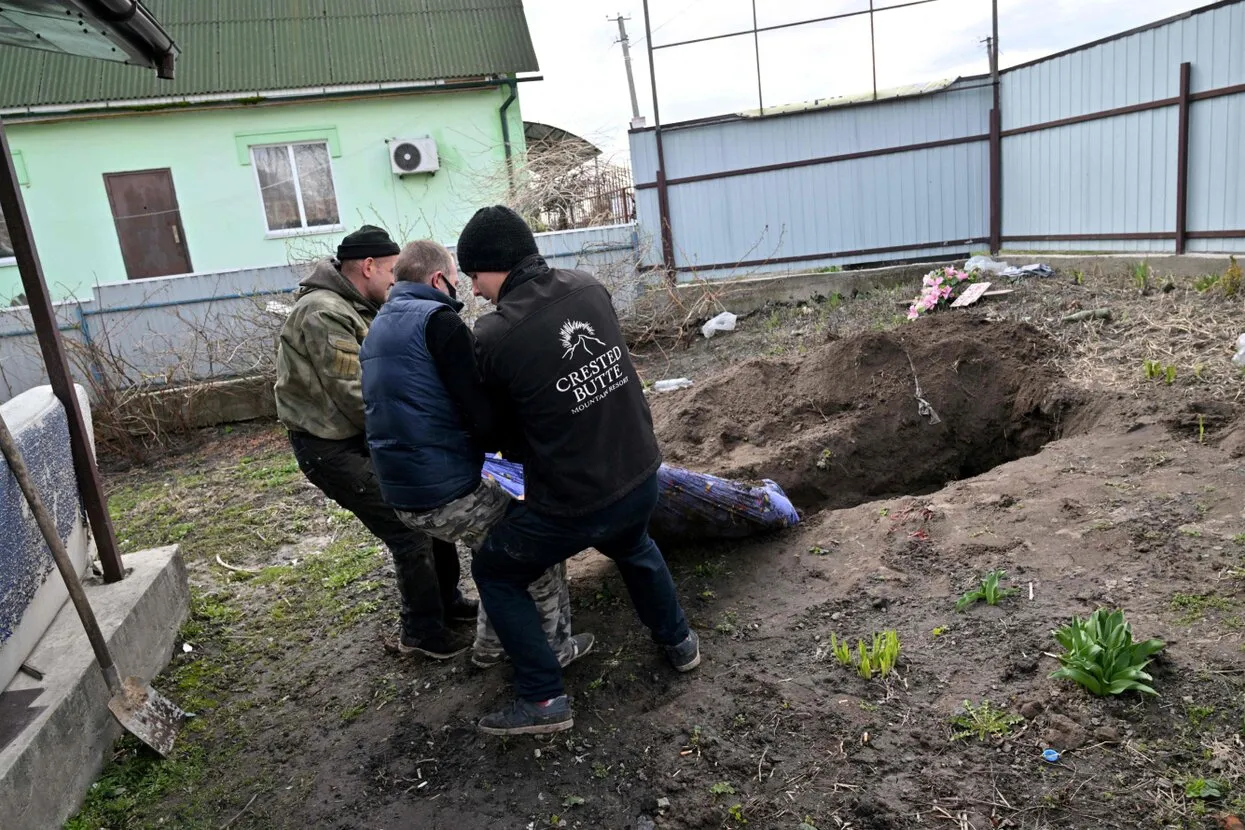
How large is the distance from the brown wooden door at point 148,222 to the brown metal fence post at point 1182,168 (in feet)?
46.6

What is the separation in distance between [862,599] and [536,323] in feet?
5.82

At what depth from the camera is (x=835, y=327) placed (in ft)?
26.3

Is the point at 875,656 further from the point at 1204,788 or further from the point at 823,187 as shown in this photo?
the point at 823,187

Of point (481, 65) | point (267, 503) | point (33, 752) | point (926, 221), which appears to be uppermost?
point (481, 65)

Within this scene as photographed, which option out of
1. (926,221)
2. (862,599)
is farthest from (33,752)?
(926,221)

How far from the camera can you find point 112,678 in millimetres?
2998

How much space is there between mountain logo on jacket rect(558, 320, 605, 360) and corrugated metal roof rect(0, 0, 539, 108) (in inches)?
495

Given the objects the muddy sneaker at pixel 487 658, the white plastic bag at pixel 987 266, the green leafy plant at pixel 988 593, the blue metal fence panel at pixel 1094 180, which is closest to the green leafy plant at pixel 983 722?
the green leafy plant at pixel 988 593

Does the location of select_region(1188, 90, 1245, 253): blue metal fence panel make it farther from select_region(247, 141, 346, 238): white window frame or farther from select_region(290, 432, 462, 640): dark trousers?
select_region(247, 141, 346, 238): white window frame

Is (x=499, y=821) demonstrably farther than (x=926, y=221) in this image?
No

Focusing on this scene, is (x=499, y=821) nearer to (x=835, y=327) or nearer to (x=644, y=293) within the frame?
(x=835, y=327)

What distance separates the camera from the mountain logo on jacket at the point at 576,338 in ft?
8.12

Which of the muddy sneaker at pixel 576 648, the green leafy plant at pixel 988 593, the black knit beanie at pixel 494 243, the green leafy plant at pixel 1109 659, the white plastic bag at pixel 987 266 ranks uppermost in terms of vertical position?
the black knit beanie at pixel 494 243

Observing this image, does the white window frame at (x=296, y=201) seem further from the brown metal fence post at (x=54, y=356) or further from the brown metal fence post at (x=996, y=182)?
the brown metal fence post at (x=54, y=356)
